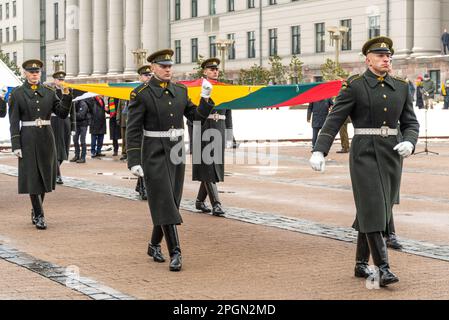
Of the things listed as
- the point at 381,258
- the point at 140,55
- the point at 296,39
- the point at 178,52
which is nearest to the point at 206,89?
the point at 381,258

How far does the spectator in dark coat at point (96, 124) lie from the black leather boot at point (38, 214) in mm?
12819

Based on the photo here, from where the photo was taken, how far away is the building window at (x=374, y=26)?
6306 cm

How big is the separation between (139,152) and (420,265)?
290 cm

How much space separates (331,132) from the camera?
8570mm

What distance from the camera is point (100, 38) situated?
304ft

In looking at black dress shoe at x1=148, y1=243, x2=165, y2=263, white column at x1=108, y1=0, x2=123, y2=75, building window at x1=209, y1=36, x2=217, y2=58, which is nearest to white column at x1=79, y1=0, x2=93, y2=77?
white column at x1=108, y1=0, x2=123, y2=75

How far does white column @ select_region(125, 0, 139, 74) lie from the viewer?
86.2 meters

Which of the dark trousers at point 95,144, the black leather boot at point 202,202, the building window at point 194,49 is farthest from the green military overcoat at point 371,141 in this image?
the building window at point 194,49

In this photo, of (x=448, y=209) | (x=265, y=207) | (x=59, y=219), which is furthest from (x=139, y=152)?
(x=448, y=209)

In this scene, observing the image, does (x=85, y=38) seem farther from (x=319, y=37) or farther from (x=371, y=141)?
(x=371, y=141)

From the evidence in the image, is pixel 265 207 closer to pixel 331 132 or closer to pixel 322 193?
pixel 322 193

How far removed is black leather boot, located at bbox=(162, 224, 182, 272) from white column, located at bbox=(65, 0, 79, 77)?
301 ft

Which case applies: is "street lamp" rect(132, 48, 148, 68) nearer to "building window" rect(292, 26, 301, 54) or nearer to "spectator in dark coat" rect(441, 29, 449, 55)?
"building window" rect(292, 26, 301, 54)

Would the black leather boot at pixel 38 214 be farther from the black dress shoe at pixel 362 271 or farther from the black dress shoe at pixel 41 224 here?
the black dress shoe at pixel 362 271
